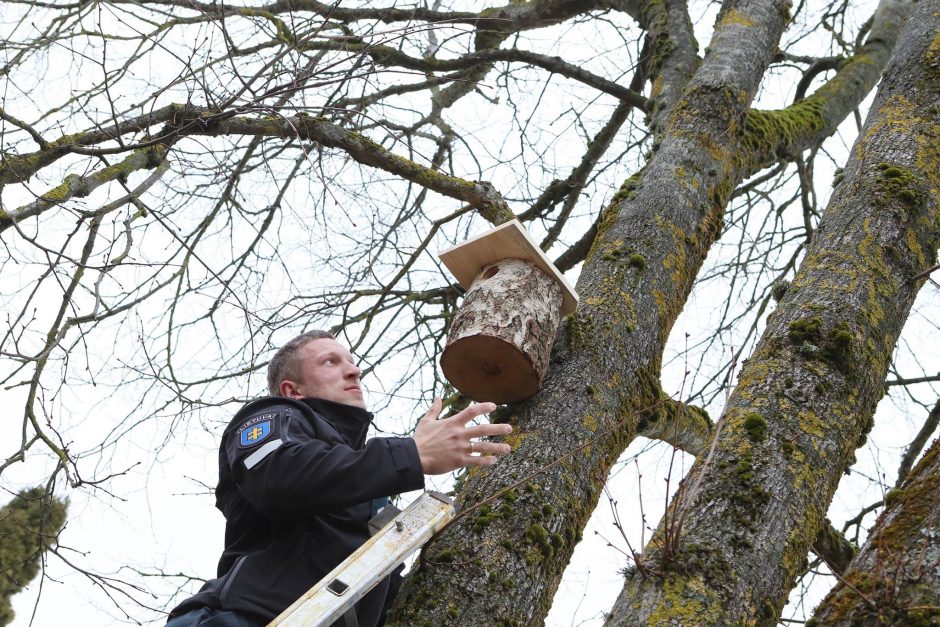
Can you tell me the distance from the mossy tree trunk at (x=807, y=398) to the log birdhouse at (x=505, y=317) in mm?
635

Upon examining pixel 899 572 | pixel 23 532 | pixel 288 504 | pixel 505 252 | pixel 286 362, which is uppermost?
pixel 23 532

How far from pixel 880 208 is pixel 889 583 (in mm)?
1405

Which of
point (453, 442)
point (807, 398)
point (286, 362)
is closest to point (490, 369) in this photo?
point (453, 442)

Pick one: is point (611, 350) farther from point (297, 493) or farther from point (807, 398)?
point (297, 493)

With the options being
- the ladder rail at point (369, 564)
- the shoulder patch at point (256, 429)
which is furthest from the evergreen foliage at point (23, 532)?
the ladder rail at point (369, 564)

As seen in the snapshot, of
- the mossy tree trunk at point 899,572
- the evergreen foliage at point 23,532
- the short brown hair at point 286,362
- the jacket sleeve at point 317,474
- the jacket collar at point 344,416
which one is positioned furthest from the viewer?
the evergreen foliage at point 23,532

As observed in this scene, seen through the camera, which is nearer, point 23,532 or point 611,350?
point 611,350

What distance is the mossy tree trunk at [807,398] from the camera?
1873 mm

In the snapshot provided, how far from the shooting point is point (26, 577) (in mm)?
5180

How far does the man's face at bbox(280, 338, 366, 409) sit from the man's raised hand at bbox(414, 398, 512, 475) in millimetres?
594

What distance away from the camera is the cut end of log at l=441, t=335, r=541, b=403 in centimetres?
265

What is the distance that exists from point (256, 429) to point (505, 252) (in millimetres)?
1095

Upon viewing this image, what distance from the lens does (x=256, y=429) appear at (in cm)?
224

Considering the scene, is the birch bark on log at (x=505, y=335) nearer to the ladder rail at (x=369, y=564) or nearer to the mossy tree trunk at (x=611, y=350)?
the mossy tree trunk at (x=611, y=350)
